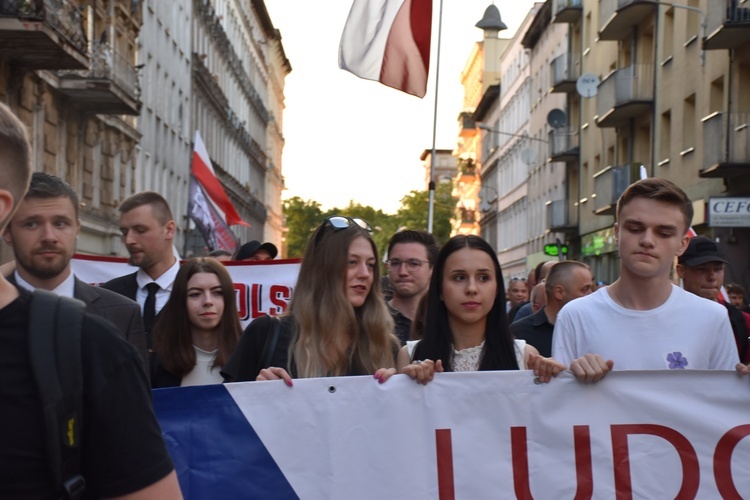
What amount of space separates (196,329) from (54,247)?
6.03 feet

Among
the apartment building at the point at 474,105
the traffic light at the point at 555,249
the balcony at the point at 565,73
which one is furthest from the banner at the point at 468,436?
Result: the apartment building at the point at 474,105

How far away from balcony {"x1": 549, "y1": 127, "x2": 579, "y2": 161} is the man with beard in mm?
45871

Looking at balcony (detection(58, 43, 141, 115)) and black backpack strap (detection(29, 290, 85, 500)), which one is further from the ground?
balcony (detection(58, 43, 141, 115))

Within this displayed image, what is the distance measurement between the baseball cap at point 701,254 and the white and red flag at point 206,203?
23.8ft

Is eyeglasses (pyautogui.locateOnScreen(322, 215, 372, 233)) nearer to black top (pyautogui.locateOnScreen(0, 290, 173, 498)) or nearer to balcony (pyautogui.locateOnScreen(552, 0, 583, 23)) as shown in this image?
black top (pyautogui.locateOnScreen(0, 290, 173, 498))

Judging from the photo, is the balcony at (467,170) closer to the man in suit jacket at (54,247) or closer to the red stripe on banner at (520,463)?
the man in suit jacket at (54,247)

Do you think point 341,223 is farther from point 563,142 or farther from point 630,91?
point 563,142

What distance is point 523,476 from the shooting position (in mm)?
5387

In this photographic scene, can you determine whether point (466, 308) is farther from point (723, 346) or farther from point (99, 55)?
point (99, 55)

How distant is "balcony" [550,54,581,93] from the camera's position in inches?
2080

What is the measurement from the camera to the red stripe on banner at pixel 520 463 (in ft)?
17.6

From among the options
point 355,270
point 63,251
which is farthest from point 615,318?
point 63,251

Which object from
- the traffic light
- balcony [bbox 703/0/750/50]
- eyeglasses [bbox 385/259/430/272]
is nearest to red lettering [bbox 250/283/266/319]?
eyeglasses [bbox 385/259/430/272]

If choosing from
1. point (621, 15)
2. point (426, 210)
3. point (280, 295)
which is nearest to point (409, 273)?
point (280, 295)
